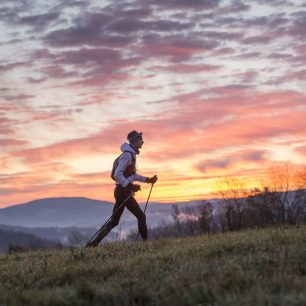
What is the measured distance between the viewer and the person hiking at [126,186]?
16031 millimetres

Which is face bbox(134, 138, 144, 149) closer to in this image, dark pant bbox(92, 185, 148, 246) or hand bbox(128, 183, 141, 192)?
hand bbox(128, 183, 141, 192)

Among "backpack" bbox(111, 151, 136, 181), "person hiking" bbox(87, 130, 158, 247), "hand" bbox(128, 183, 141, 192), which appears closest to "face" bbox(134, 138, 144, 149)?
"person hiking" bbox(87, 130, 158, 247)

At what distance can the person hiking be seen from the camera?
16.0 meters

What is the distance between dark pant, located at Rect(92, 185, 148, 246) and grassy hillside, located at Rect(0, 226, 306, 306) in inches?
146

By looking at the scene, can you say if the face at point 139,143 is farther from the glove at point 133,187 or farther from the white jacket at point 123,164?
the glove at point 133,187

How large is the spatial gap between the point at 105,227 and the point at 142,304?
8.41m

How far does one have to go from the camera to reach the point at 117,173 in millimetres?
16047

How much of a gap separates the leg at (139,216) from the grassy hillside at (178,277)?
3.87 meters

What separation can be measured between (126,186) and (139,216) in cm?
89

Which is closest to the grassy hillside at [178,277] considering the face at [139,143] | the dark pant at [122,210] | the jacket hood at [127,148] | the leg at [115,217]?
the leg at [115,217]

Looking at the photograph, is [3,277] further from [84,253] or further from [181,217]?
[181,217]

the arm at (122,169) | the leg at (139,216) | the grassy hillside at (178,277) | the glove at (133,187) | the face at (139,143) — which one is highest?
the face at (139,143)

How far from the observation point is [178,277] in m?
8.38

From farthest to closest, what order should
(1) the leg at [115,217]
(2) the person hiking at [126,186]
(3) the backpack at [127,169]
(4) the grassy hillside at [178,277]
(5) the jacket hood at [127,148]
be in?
(3) the backpack at [127,169], (5) the jacket hood at [127,148], (2) the person hiking at [126,186], (1) the leg at [115,217], (4) the grassy hillside at [178,277]
